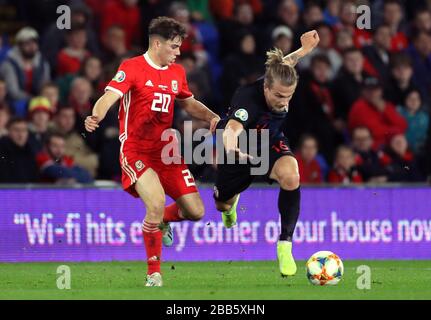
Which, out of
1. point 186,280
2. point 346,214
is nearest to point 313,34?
point 186,280

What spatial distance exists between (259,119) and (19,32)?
22.6 feet

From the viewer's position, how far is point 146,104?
1219cm

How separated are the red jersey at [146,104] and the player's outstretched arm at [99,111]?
34 centimetres

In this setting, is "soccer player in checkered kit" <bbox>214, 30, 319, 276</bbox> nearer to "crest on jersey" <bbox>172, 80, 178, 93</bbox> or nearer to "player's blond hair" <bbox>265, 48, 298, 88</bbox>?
"player's blond hair" <bbox>265, 48, 298, 88</bbox>

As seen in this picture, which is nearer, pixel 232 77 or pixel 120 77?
pixel 120 77

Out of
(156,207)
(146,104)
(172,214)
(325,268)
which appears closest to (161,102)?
(146,104)

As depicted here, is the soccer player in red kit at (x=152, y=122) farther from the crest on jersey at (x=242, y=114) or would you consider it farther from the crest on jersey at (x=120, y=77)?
the crest on jersey at (x=242, y=114)

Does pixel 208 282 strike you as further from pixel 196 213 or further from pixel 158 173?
pixel 158 173

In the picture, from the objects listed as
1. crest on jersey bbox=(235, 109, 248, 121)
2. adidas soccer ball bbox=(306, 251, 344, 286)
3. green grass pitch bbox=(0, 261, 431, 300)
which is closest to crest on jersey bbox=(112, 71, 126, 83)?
crest on jersey bbox=(235, 109, 248, 121)

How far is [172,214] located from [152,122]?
123 cm

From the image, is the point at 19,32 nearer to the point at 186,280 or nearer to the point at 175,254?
the point at 175,254

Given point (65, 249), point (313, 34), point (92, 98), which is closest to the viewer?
point (313, 34)

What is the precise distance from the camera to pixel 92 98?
17391 mm

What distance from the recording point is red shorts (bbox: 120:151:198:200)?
1211 centimetres
